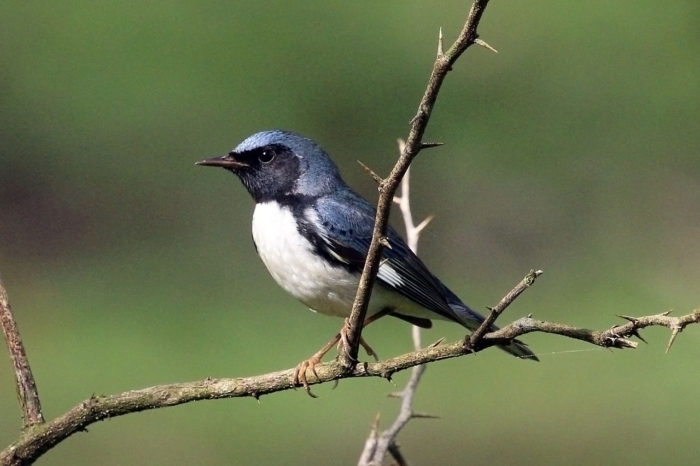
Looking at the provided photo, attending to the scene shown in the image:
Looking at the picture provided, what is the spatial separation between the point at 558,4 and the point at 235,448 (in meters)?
5.22

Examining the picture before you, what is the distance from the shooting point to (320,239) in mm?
4617

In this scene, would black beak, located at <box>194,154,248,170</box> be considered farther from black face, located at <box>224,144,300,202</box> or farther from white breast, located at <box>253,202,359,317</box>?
white breast, located at <box>253,202,359,317</box>

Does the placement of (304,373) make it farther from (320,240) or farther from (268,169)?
(268,169)

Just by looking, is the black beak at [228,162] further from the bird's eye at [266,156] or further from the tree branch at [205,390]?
the tree branch at [205,390]

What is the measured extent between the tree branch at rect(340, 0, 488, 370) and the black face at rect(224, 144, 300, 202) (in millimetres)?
→ 1361

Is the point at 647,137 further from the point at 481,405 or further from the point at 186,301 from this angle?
the point at 186,301

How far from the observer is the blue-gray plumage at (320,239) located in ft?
15.0

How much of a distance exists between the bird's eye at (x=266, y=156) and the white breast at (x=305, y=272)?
0.33 metres

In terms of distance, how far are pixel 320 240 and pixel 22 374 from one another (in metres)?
1.49

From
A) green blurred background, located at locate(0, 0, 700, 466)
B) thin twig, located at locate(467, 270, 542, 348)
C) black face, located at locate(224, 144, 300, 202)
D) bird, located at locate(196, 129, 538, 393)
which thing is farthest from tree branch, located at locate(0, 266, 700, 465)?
green blurred background, located at locate(0, 0, 700, 466)

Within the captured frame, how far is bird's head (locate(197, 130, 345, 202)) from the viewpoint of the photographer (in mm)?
4895

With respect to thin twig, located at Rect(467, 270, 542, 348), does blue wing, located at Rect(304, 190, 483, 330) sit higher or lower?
higher

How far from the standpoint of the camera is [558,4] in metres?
12.3

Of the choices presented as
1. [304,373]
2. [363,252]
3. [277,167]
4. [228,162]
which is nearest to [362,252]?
[363,252]
